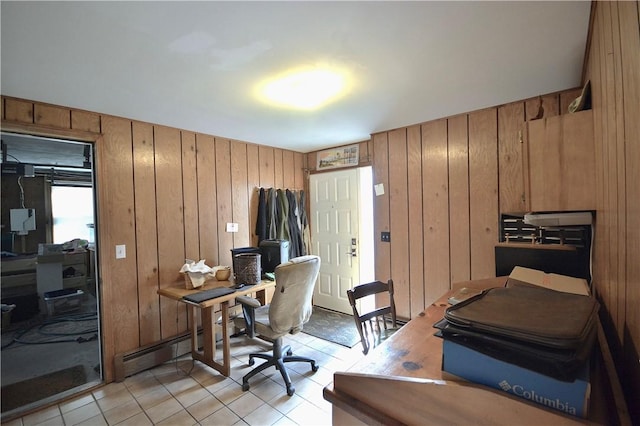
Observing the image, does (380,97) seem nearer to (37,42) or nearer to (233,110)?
(233,110)

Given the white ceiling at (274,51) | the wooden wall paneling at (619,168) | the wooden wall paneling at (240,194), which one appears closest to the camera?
the wooden wall paneling at (619,168)

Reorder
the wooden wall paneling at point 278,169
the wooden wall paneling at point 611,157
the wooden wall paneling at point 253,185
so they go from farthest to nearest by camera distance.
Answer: the wooden wall paneling at point 278,169, the wooden wall paneling at point 253,185, the wooden wall paneling at point 611,157

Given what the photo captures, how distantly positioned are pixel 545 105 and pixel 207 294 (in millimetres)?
3147

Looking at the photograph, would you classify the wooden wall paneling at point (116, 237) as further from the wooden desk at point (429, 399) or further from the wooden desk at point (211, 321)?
the wooden desk at point (429, 399)

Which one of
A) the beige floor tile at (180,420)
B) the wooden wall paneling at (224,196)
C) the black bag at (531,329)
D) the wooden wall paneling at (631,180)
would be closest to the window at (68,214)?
the wooden wall paneling at (224,196)

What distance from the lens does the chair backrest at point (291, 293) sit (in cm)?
221

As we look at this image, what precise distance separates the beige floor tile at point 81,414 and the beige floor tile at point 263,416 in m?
1.13

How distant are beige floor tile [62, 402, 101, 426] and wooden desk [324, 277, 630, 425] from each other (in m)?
2.22

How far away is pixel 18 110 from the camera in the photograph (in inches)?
81.8

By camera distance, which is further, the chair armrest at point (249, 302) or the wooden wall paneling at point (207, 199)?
the wooden wall paneling at point (207, 199)

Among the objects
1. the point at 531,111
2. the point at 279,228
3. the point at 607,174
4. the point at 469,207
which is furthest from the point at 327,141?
the point at 607,174

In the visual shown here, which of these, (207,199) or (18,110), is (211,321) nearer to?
(207,199)

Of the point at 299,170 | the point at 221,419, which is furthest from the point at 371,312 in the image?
the point at 299,170


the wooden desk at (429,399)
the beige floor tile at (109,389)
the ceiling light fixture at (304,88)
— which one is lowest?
the beige floor tile at (109,389)
